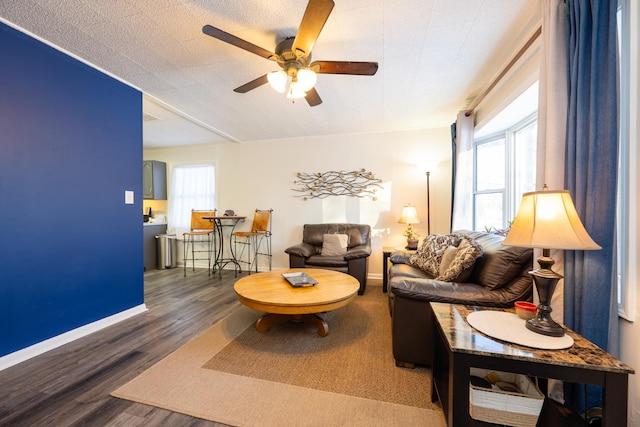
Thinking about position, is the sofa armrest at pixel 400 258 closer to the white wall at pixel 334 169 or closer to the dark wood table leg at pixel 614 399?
the white wall at pixel 334 169

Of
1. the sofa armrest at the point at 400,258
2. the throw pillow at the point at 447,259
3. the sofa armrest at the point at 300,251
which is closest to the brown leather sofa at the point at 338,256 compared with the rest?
the sofa armrest at the point at 300,251

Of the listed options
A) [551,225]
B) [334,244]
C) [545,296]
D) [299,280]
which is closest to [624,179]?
[551,225]

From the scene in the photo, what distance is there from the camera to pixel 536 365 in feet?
3.07

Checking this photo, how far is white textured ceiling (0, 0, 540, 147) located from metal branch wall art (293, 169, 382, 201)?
1.21 metres

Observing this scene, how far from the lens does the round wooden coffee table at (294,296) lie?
193 centimetres

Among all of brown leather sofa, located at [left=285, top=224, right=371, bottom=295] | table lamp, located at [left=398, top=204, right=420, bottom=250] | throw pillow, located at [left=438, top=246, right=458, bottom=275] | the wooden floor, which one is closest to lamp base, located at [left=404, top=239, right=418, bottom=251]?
table lamp, located at [left=398, top=204, right=420, bottom=250]

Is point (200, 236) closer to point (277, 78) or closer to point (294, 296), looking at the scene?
point (294, 296)

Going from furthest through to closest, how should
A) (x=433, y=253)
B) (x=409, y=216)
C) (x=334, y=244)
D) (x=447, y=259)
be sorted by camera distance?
1. (x=334, y=244)
2. (x=409, y=216)
3. (x=433, y=253)
4. (x=447, y=259)

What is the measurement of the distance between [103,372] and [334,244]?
9.05ft

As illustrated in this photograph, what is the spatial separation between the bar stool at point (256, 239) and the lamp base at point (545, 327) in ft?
12.5

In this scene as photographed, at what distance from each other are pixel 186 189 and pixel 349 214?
11.1 ft

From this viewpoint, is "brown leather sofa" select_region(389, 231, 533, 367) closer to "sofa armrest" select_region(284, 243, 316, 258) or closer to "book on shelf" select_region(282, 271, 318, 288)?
"book on shelf" select_region(282, 271, 318, 288)

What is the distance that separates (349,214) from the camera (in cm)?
432

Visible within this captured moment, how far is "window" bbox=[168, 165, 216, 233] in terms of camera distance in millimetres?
5012
